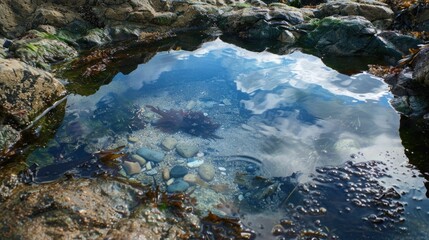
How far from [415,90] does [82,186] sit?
8.04 meters

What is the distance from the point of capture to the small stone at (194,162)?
218 inches

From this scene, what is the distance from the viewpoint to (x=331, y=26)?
12.8 meters

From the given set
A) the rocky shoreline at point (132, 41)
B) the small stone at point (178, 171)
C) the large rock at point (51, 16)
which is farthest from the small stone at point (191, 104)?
the large rock at point (51, 16)

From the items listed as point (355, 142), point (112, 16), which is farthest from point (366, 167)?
point (112, 16)

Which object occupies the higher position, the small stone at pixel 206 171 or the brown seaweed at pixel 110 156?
the small stone at pixel 206 171

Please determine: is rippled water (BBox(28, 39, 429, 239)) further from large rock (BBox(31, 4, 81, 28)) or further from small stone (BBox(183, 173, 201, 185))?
large rock (BBox(31, 4, 81, 28))

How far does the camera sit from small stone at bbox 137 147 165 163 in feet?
18.6

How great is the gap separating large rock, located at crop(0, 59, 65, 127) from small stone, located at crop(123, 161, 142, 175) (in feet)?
9.12

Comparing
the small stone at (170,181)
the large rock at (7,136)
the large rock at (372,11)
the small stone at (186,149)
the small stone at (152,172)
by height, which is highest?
the large rock at (372,11)

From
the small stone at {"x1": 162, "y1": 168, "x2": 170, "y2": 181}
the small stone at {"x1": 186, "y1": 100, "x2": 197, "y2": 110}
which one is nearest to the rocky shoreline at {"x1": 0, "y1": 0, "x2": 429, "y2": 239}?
the small stone at {"x1": 162, "y1": 168, "x2": 170, "y2": 181}

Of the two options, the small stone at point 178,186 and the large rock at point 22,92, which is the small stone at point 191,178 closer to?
the small stone at point 178,186

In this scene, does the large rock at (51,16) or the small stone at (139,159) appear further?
the large rock at (51,16)

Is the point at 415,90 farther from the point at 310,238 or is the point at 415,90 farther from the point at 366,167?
the point at 310,238

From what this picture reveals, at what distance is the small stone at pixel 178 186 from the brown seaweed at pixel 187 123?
148cm
